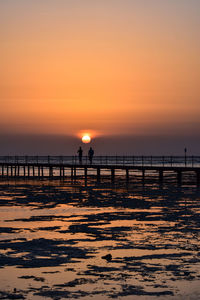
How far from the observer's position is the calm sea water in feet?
33.0

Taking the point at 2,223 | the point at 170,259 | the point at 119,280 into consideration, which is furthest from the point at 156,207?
the point at 119,280

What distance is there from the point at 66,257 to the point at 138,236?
142 inches

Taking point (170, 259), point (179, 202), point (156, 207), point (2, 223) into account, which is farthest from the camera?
point (179, 202)

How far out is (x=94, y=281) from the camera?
1061cm

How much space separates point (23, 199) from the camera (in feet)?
99.7

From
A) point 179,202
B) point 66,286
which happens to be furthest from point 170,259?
point 179,202

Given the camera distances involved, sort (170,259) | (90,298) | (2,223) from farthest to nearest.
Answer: (2,223) < (170,259) < (90,298)

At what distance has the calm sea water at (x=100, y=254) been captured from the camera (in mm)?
10062

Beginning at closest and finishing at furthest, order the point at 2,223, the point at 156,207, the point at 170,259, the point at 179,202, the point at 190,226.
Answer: the point at 170,259 → the point at 190,226 → the point at 2,223 → the point at 156,207 → the point at 179,202

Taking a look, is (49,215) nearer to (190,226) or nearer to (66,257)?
(190,226)

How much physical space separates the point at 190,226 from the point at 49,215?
260 inches

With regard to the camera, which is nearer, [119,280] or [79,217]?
[119,280]

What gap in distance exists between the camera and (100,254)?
1327 centimetres

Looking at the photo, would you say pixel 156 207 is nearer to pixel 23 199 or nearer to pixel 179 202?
pixel 179 202
